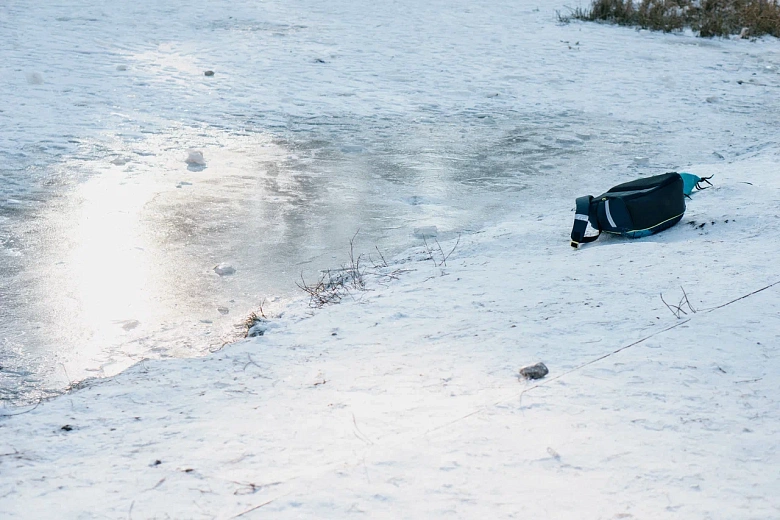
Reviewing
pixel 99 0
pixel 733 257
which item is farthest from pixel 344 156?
pixel 99 0

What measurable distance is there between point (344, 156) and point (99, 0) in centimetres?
753

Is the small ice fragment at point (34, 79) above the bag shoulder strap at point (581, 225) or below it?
below

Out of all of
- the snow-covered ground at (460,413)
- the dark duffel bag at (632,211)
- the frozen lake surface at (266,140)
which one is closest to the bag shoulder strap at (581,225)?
the dark duffel bag at (632,211)

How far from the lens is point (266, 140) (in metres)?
6.80

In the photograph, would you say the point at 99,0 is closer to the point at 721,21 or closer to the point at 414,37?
the point at 414,37

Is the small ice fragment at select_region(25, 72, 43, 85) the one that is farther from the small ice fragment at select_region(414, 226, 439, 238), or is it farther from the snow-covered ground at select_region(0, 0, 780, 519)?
the small ice fragment at select_region(414, 226, 439, 238)

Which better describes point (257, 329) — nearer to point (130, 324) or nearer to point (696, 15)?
point (130, 324)

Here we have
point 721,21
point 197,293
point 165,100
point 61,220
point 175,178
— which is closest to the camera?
point 197,293

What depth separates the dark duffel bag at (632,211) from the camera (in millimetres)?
4453

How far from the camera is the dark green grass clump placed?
464 inches

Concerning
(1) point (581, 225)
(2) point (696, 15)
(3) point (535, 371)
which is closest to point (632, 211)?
(1) point (581, 225)

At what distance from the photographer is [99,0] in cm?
1208

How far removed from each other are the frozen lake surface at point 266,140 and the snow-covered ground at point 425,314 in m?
0.04

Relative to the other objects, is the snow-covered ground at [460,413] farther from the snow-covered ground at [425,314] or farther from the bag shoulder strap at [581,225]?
the bag shoulder strap at [581,225]
